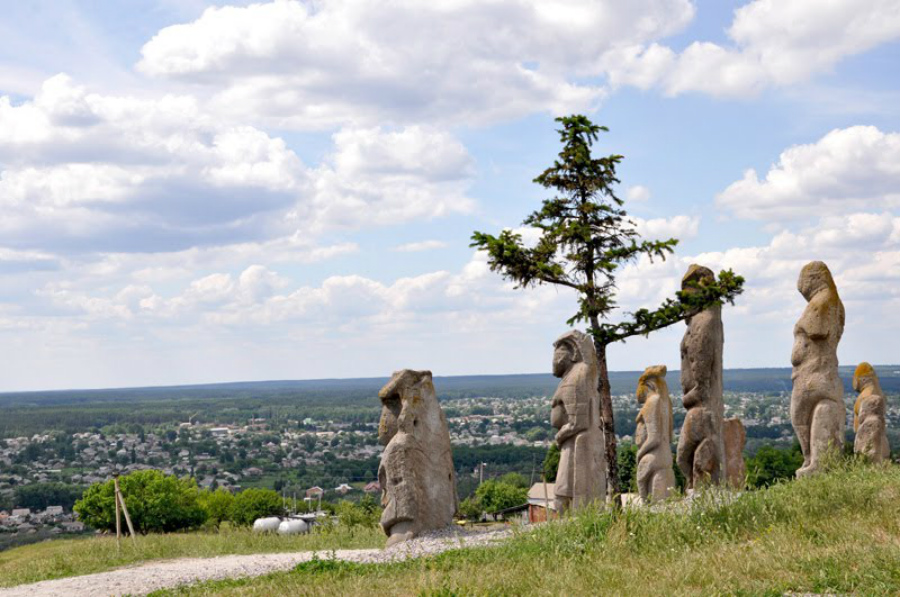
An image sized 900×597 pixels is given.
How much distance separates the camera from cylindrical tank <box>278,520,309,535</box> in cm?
2435

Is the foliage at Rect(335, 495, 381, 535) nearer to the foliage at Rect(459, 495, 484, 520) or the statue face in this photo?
the statue face

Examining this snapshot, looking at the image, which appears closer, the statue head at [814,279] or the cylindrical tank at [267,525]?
the statue head at [814,279]

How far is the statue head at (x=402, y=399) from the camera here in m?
18.2

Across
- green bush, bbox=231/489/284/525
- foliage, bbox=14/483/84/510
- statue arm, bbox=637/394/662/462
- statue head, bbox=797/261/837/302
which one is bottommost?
foliage, bbox=14/483/84/510

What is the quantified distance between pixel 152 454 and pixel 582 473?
Result: 10903 centimetres

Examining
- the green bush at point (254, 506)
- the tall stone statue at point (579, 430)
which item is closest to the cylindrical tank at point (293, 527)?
the tall stone statue at point (579, 430)

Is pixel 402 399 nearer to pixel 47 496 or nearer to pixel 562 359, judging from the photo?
pixel 562 359

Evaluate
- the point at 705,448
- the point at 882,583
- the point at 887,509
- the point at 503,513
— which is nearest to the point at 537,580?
the point at 882,583

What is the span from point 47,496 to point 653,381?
237ft

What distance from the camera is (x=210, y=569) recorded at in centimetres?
1650

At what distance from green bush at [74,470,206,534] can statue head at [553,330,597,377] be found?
88.4 feet

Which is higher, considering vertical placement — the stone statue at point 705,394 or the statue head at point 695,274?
the statue head at point 695,274

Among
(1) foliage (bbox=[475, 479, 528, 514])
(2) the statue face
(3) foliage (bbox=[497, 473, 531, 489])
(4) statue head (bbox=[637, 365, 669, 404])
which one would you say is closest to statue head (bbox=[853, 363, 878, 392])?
(4) statue head (bbox=[637, 365, 669, 404])

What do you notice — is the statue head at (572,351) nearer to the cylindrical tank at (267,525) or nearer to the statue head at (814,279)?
the statue head at (814,279)
